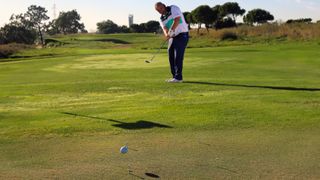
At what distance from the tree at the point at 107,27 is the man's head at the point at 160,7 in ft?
408

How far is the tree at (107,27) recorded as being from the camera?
137 meters

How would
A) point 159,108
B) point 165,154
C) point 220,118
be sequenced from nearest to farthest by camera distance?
point 165,154 < point 220,118 < point 159,108

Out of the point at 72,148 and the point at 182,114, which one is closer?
the point at 72,148

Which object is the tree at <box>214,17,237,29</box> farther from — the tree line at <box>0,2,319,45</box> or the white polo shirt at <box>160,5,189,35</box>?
the white polo shirt at <box>160,5,189,35</box>

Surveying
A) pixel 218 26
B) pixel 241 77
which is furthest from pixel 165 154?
pixel 218 26

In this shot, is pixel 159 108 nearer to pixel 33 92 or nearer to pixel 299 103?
pixel 299 103

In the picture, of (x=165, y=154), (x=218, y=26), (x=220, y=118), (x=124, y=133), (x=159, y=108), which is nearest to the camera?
(x=165, y=154)

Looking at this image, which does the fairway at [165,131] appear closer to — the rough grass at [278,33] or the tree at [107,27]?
the rough grass at [278,33]

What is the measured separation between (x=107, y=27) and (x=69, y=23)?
16180 millimetres

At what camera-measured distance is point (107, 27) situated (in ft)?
457

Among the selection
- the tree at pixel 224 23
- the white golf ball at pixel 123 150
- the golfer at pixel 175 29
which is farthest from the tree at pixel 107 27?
the white golf ball at pixel 123 150

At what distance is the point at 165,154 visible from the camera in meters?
5.65

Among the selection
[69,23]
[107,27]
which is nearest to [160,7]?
[107,27]

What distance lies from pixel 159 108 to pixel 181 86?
108 inches
